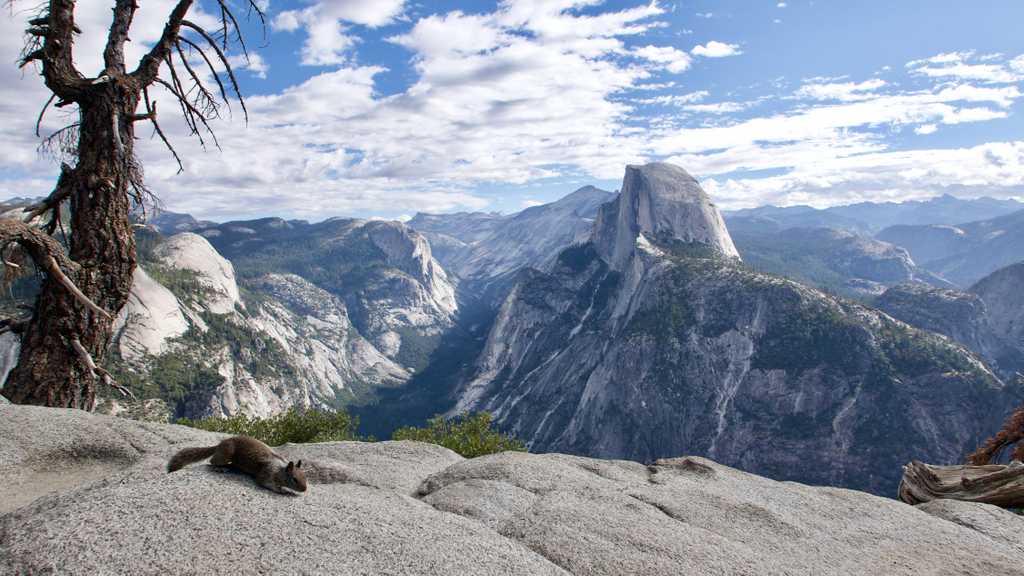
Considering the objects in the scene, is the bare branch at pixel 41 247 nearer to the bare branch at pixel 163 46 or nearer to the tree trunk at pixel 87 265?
the tree trunk at pixel 87 265

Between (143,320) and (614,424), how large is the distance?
15357 centimetres

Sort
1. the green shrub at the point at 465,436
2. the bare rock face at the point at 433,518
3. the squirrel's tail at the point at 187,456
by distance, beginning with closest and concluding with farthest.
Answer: the bare rock face at the point at 433,518, the squirrel's tail at the point at 187,456, the green shrub at the point at 465,436

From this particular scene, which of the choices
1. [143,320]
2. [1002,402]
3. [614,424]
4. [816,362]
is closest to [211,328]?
[143,320]

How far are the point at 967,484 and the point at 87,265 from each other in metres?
26.6

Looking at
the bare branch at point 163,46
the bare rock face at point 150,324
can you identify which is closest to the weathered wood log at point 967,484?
the bare branch at point 163,46

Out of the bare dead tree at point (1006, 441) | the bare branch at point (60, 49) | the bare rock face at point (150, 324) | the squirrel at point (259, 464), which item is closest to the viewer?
the squirrel at point (259, 464)

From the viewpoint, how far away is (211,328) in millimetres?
195250

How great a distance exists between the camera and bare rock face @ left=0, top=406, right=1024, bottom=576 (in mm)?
6738

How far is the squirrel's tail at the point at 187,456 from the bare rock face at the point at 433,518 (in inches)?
30.4

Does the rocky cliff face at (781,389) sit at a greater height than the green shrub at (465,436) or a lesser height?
lesser

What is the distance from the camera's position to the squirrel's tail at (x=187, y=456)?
30.7ft

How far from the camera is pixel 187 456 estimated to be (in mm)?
9500

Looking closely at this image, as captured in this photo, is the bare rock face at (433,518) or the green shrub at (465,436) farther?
the green shrub at (465,436)

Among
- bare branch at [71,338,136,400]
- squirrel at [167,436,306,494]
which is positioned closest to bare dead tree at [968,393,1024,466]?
squirrel at [167,436,306,494]
